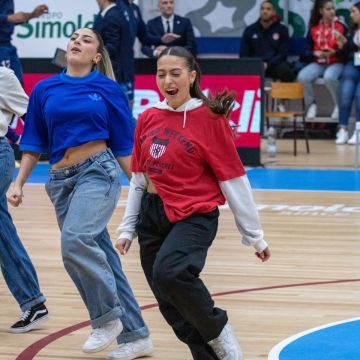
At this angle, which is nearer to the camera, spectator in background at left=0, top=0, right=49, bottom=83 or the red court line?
the red court line

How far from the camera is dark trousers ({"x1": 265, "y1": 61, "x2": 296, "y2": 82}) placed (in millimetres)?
20188

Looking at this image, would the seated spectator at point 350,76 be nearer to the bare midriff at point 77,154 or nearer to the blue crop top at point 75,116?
the blue crop top at point 75,116

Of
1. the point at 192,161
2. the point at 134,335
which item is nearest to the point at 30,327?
the point at 134,335

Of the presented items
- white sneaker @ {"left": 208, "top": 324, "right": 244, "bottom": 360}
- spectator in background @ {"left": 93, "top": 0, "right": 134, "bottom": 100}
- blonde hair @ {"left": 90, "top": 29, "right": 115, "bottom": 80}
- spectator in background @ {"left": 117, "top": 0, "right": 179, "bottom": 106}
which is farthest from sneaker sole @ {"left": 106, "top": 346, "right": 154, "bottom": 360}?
spectator in background @ {"left": 117, "top": 0, "right": 179, "bottom": 106}

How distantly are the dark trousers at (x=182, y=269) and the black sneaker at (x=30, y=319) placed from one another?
55.6 inches

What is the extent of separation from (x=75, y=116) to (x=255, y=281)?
105 inches

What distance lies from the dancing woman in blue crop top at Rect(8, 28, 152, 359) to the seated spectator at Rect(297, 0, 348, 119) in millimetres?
13532

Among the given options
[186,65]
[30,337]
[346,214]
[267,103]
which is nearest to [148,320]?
[30,337]

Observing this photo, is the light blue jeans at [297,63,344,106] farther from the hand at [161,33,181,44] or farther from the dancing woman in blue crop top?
the dancing woman in blue crop top

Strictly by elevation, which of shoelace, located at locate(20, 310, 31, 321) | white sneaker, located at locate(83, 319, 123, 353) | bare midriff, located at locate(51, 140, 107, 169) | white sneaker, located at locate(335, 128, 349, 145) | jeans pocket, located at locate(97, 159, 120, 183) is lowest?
white sneaker, located at locate(335, 128, 349, 145)

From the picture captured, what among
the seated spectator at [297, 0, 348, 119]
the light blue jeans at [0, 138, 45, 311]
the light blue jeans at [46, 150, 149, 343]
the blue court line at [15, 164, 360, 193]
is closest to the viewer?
the light blue jeans at [46, 150, 149, 343]

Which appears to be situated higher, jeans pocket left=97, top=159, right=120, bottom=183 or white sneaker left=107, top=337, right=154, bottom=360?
jeans pocket left=97, top=159, right=120, bottom=183

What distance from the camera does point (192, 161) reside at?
5.40 metres

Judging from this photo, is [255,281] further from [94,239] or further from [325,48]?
[325,48]
